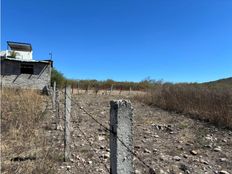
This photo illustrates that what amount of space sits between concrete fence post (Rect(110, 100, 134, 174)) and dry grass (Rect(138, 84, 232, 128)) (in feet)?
23.7

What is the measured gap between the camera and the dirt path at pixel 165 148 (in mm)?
5004

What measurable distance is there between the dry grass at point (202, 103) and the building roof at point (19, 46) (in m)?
19.0

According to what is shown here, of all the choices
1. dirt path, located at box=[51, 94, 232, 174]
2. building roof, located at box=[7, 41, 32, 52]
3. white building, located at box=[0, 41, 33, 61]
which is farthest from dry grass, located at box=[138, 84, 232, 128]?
building roof, located at box=[7, 41, 32, 52]

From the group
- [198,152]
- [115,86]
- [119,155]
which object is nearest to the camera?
[119,155]

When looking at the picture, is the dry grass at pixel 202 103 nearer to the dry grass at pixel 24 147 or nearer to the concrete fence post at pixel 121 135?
the dry grass at pixel 24 147

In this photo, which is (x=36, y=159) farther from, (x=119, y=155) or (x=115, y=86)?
(x=115, y=86)

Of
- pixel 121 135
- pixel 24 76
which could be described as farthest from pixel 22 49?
pixel 121 135

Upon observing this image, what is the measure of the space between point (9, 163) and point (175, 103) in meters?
9.70

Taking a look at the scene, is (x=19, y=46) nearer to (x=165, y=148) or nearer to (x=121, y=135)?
(x=165, y=148)

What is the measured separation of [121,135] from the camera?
6.30 feet

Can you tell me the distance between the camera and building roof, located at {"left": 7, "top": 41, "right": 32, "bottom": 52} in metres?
29.6

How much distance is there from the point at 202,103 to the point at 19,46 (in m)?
23.8

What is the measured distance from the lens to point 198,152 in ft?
20.0

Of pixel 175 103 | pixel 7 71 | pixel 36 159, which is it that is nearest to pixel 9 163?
pixel 36 159
